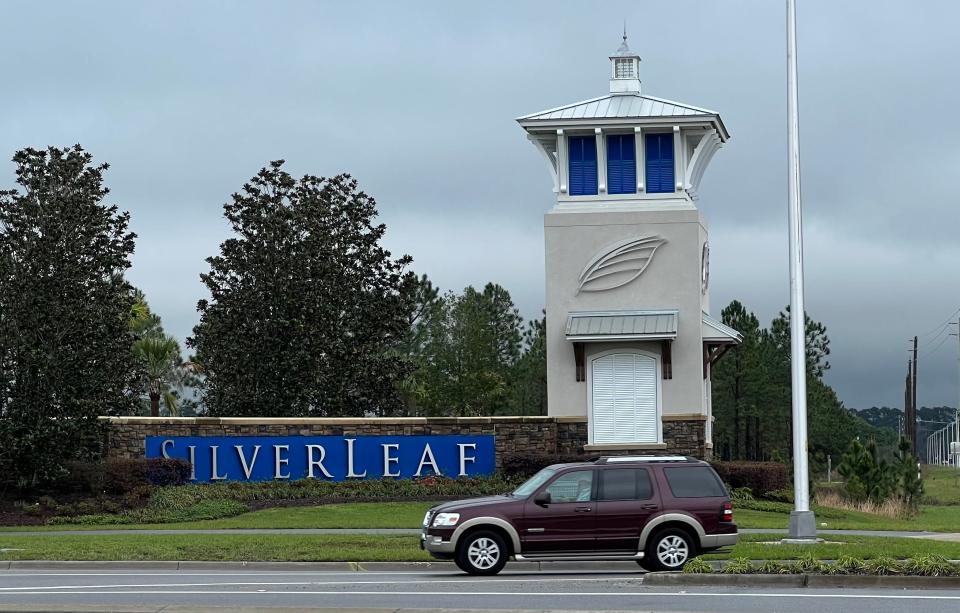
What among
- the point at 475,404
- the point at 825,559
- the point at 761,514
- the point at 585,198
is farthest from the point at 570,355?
the point at 475,404

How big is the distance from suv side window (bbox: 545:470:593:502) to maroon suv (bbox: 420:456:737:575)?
1 cm

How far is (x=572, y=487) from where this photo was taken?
67.7 feet

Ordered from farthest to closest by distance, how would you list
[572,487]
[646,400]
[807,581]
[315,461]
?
[646,400] < [315,461] < [572,487] < [807,581]

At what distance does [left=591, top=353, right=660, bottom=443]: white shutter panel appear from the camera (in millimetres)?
38000

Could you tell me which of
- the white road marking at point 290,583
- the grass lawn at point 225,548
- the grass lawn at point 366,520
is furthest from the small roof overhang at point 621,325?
the white road marking at point 290,583

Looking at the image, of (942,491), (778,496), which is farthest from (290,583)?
(942,491)

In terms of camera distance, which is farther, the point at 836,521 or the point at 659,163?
the point at 659,163

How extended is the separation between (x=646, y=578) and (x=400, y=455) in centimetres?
2006

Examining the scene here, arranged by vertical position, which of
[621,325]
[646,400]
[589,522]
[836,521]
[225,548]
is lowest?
[836,521]

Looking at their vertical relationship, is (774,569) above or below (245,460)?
below

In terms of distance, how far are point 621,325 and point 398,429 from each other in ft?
20.8

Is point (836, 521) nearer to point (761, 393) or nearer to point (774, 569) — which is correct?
point (774, 569)

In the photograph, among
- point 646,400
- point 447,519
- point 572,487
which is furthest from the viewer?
point 646,400

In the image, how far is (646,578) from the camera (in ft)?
58.2
